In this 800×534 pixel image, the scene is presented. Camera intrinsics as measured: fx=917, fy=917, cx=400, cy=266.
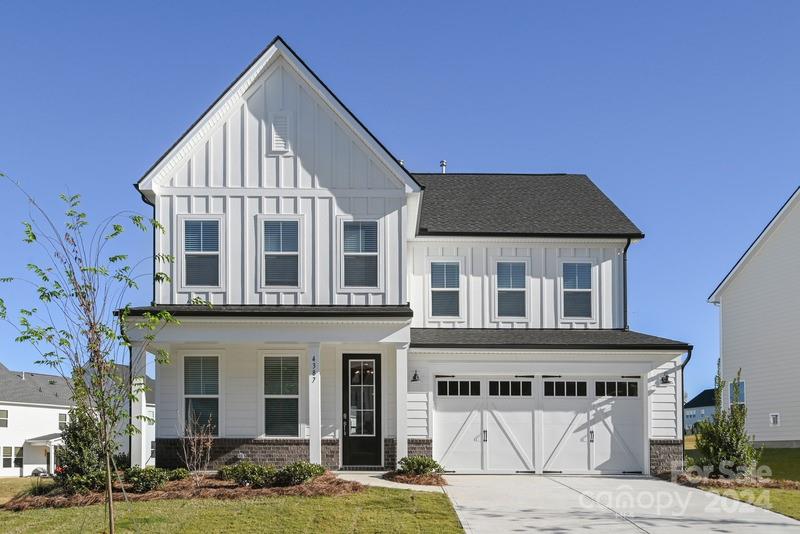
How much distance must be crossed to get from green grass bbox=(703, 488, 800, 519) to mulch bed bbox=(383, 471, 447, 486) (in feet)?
17.9

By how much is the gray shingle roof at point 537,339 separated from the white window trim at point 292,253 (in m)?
3.00

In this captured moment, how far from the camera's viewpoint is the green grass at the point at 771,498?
53.1 ft

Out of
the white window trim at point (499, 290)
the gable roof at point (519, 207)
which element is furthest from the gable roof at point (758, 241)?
the white window trim at point (499, 290)

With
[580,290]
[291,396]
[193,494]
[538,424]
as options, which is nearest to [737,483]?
[538,424]

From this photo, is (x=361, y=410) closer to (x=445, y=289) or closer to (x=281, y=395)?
(x=281, y=395)

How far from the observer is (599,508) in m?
16.0

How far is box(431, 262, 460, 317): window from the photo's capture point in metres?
23.2

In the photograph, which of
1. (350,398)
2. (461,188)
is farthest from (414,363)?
(461,188)

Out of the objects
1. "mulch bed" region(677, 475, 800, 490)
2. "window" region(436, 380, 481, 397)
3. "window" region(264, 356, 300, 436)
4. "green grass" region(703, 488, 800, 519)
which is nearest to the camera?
"green grass" region(703, 488, 800, 519)

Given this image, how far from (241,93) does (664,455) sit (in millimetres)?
12877

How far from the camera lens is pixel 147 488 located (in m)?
17.6

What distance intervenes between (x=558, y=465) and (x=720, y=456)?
369 cm

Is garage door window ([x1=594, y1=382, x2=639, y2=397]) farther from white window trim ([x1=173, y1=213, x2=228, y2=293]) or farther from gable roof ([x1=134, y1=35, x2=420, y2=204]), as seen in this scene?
white window trim ([x1=173, y1=213, x2=228, y2=293])

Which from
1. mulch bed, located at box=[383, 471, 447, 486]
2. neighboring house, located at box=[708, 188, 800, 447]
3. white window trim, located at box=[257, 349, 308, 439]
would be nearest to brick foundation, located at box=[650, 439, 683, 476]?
mulch bed, located at box=[383, 471, 447, 486]
